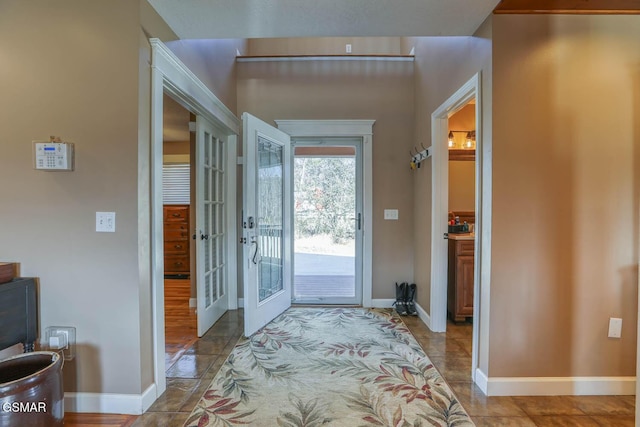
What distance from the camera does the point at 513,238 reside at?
6.43 feet

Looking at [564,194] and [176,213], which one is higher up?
[564,194]

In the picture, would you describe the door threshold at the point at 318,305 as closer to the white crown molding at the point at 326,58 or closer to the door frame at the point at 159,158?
the door frame at the point at 159,158

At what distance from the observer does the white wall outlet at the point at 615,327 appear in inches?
77.5

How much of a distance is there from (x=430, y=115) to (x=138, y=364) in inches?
123

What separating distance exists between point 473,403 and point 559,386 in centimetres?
60

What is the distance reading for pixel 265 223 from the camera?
319cm

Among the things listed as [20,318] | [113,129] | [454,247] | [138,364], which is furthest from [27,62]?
[454,247]

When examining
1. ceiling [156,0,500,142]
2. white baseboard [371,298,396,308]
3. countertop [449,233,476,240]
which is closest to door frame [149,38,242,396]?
ceiling [156,0,500,142]

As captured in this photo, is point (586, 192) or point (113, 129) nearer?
point (113, 129)

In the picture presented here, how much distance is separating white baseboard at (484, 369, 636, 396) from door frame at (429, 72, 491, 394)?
0.09 meters

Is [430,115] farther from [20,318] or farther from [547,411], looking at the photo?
[20,318]

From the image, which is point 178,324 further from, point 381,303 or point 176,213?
point 176,213

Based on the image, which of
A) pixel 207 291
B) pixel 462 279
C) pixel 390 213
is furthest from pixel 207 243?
pixel 462 279

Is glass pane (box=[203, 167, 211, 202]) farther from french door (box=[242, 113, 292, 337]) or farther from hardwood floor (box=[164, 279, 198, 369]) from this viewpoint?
hardwood floor (box=[164, 279, 198, 369])
